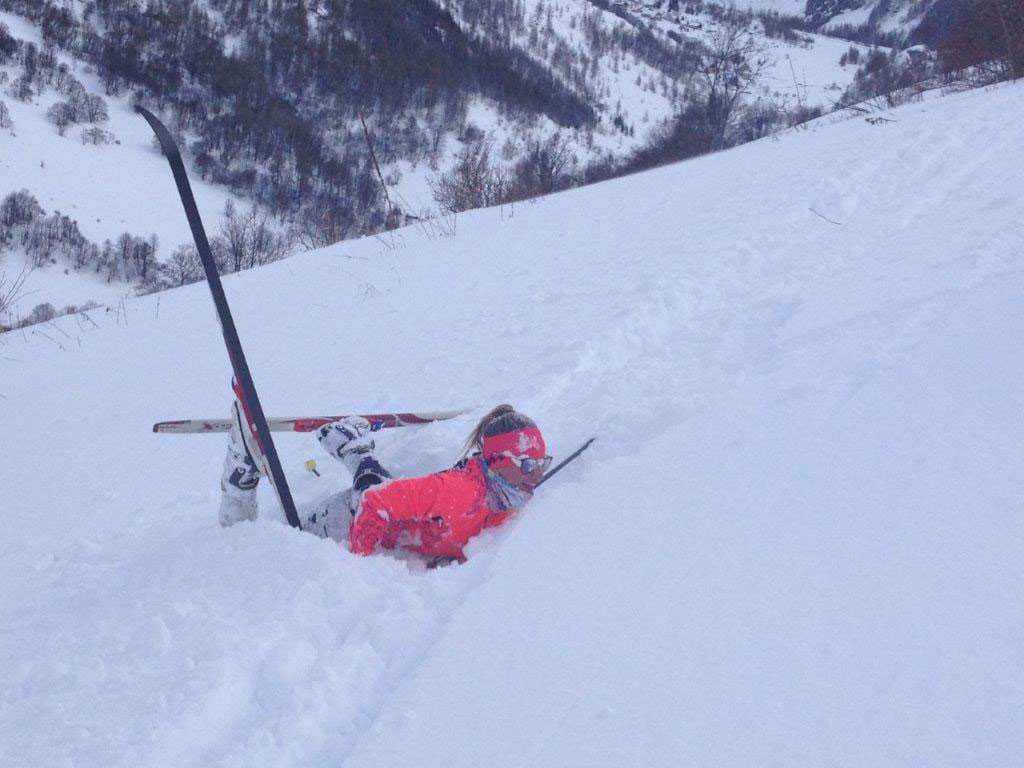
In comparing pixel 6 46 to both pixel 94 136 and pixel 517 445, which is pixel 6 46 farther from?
pixel 517 445

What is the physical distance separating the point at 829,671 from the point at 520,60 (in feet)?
161

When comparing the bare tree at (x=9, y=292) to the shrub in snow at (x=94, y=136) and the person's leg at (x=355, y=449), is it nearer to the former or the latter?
the person's leg at (x=355, y=449)

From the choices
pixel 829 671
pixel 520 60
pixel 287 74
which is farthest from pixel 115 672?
pixel 520 60

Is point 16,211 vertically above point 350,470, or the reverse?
point 16,211

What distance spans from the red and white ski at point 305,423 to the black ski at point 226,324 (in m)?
0.68

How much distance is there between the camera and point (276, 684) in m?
1.88

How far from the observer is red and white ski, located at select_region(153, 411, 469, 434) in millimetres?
3521

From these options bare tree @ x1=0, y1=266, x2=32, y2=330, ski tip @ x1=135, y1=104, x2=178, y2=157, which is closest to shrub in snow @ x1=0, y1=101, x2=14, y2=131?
bare tree @ x1=0, y1=266, x2=32, y2=330

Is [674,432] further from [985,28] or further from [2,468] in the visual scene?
[985,28]

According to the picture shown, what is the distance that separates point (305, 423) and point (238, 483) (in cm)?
70

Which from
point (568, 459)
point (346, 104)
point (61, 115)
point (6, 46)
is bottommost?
point (568, 459)

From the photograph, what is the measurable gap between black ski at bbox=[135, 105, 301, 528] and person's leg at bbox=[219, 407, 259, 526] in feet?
0.35

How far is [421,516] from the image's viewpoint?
2.66 m

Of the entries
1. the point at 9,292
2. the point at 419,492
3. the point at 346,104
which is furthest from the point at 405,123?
the point at 419,492
